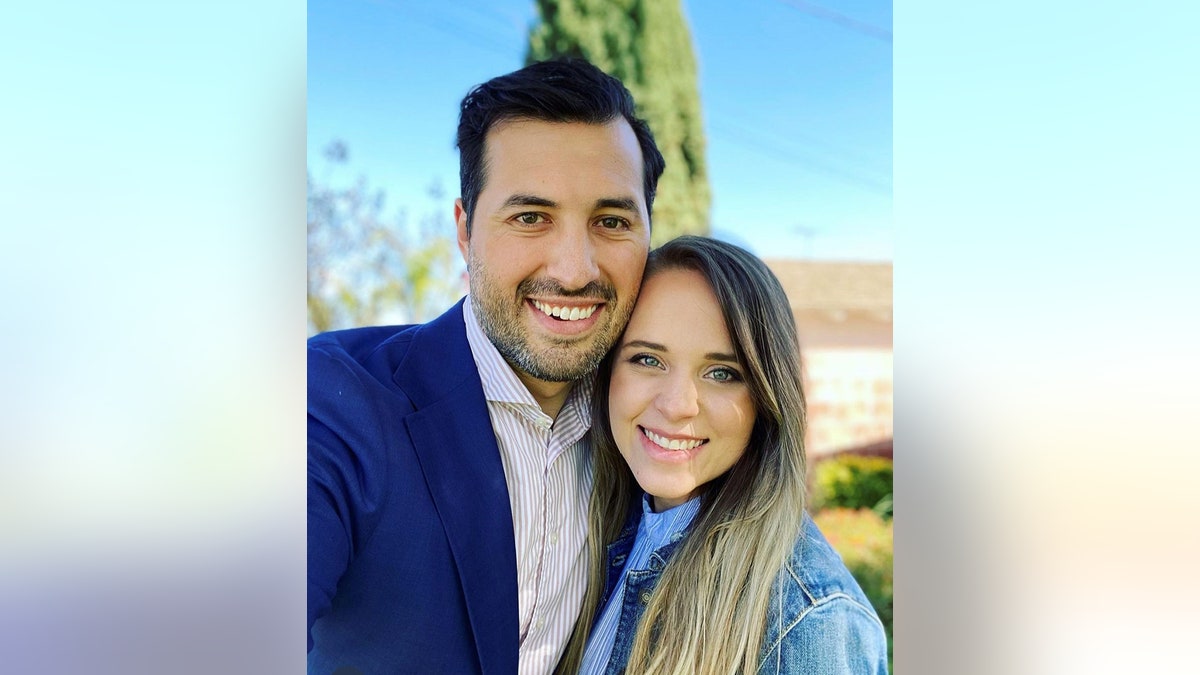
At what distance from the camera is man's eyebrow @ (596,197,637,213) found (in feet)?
11.2

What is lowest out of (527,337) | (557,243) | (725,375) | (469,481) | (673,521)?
(673,521)

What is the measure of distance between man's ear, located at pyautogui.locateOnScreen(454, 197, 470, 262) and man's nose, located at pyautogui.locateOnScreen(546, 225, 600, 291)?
1.04 ft

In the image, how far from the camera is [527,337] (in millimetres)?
3463

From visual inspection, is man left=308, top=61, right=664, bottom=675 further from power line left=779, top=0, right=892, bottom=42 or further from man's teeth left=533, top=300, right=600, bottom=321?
power line left=779, top=0, right=892, bottom=42

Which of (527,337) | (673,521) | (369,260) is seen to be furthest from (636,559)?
(369,260)

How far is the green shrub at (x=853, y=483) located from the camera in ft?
12.5

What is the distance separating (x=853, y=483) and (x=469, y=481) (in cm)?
140

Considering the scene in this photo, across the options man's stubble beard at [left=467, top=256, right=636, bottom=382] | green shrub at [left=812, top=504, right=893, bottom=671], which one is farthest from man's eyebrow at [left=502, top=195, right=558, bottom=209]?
green shrub at [left=812, top=504, right=893, bottom=671]

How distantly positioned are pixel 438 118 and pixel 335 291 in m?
0.67

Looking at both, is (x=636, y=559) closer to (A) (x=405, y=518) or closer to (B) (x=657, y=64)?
(A) (x=405, y=518)

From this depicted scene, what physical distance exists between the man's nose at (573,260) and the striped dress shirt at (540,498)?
1.10 ft
